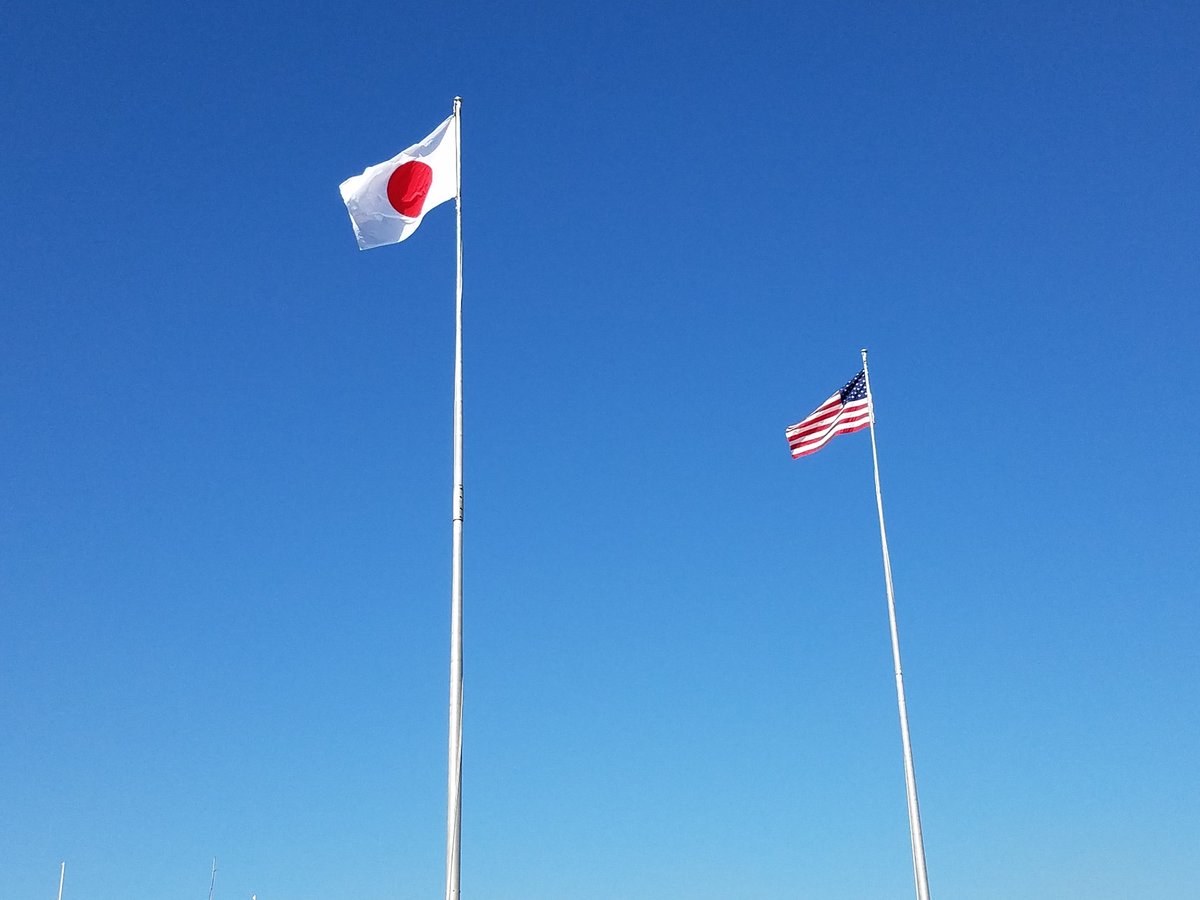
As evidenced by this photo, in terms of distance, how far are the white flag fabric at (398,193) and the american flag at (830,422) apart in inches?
700

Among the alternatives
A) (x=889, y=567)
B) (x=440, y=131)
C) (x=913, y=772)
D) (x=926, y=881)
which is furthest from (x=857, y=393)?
(x=440, y=131)

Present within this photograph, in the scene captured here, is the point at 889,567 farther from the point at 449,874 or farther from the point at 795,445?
the point at 449,874

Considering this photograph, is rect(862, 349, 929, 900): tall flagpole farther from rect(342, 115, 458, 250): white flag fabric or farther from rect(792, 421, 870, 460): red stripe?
rect(342, 115, 458, 250): white flag fabric

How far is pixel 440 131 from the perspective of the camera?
2673 cm

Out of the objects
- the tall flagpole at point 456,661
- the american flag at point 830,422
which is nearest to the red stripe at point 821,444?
the american flag at point 830,422

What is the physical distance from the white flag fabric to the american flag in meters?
17.8

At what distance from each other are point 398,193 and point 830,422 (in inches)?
734

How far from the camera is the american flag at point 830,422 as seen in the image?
40438 mm

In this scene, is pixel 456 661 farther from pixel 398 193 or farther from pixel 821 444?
pixel 821 444

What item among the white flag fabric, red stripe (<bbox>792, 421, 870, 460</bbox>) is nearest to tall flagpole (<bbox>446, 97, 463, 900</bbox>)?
the white flag fabric

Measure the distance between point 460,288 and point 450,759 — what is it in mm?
9427

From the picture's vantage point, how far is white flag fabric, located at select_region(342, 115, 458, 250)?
86.8 feet

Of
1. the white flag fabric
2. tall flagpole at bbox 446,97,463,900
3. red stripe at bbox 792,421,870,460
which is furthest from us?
red stripe at bbox 792,421,870,460

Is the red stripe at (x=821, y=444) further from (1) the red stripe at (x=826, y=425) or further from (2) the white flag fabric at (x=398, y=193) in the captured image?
(2) the white flag fabric at (x=398, y=193)
